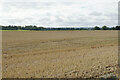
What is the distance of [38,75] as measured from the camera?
627 cm

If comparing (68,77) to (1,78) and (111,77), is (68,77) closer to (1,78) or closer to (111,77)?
(111,77)

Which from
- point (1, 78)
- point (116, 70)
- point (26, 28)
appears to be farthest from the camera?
point (26, 28)

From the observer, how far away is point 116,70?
6.82m

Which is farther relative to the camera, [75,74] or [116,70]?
[116,70]

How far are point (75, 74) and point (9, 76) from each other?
3100 mm

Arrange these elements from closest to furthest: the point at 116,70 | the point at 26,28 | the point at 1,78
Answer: the point at 1,78
the point at 116,70
the point at 26,28

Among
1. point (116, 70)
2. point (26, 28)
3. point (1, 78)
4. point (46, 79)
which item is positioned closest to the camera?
point (46, 79)

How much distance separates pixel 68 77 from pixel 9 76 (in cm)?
277

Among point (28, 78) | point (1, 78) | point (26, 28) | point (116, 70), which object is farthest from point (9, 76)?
point (26, 28)

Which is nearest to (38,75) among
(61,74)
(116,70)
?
(61,74)

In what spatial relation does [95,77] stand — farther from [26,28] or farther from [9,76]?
[26,28]

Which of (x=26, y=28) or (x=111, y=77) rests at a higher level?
(x=26, y=28)

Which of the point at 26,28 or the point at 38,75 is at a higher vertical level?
the point at 26,28

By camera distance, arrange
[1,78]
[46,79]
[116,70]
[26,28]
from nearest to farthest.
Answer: [46,79] < [1,78] < [116,70] < [26,28]
